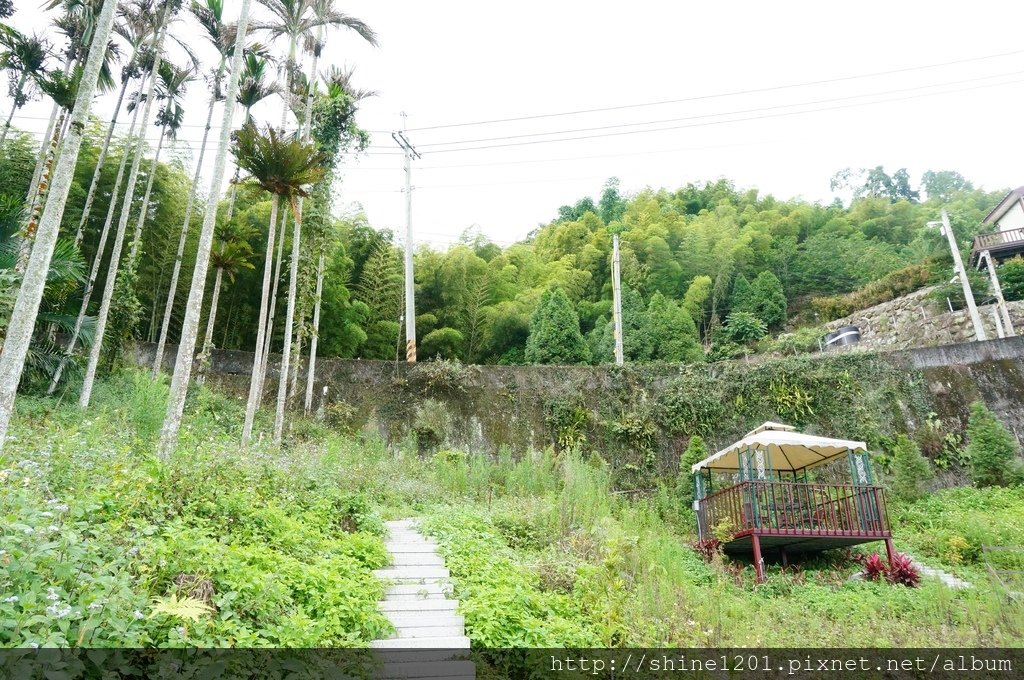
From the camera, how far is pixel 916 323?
19.2 m

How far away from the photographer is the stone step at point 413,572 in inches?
197

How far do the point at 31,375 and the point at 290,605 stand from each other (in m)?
8.82

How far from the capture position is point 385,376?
12.9m

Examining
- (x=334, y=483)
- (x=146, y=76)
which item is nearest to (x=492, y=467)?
(x=334, y=483)

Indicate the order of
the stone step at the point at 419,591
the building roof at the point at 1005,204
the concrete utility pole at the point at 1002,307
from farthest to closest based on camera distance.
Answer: the building roof at the point at 1005,204, the concrete utility pole at the point at 1002,307, the stone step at the point at 419,591

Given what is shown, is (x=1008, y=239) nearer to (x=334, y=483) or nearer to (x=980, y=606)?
(x=980, y=606)

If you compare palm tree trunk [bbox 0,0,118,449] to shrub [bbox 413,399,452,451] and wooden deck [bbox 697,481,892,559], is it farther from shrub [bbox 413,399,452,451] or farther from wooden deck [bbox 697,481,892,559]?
shrub [bbox 413,399,452,451]

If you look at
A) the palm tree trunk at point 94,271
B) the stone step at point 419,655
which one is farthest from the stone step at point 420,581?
the palm tree trunk at point 94,271

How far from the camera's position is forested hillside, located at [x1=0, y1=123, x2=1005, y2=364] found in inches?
515

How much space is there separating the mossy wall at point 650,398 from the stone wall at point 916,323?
7.45 meters

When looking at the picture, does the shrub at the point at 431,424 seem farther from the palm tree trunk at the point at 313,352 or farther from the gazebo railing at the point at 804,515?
the gazebo railing at the point at 804,515

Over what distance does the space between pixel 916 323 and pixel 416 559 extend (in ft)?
65.7

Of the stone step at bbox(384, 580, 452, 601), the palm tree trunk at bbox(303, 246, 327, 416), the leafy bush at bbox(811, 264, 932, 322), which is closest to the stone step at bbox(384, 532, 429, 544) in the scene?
the stone step at bbox(384, 580, 452, 601)

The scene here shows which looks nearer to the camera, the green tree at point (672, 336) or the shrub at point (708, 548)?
the shrub at point (708, 548)
